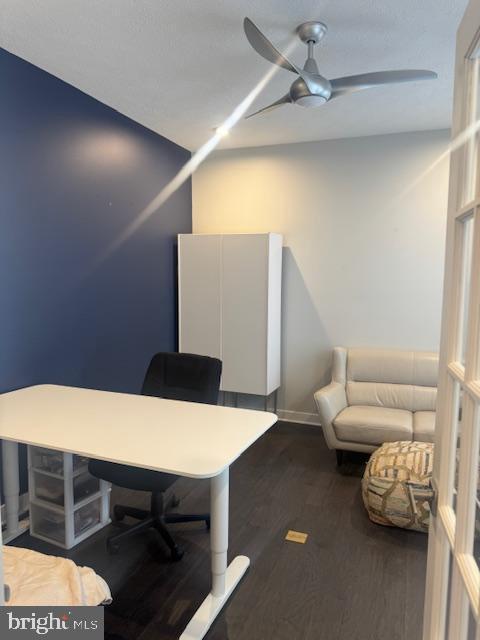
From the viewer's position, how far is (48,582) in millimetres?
1288

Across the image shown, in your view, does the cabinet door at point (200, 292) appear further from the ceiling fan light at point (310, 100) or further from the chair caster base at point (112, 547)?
the chair caster base at point (112, 547)

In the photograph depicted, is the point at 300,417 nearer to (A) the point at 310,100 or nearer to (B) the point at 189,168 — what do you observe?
(B) the point at 189,168

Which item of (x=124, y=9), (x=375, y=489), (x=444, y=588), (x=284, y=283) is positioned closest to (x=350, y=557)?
(x=375, y=489)

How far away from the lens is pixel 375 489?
102 inches

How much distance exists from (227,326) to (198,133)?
5.83 ft

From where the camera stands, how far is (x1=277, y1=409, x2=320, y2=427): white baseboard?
442cm

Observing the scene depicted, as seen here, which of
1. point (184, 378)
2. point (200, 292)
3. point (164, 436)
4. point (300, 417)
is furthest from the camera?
point (300, 417)

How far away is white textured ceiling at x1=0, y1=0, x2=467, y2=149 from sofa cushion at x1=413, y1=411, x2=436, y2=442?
7.78 ft

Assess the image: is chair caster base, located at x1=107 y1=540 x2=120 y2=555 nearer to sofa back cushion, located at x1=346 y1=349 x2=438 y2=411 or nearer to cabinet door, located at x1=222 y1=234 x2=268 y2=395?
cabinet door, located at x1=222 y1=234 x2=268 y2=395

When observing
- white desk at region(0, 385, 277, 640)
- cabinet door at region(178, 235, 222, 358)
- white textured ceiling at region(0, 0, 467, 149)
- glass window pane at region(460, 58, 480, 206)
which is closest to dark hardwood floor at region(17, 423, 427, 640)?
white desk at region(0, 385, 277, 640)

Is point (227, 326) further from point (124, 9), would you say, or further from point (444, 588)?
point (444, 588)

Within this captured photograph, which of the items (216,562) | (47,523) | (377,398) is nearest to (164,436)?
(216,562)

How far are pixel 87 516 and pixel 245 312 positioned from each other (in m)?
2.18
